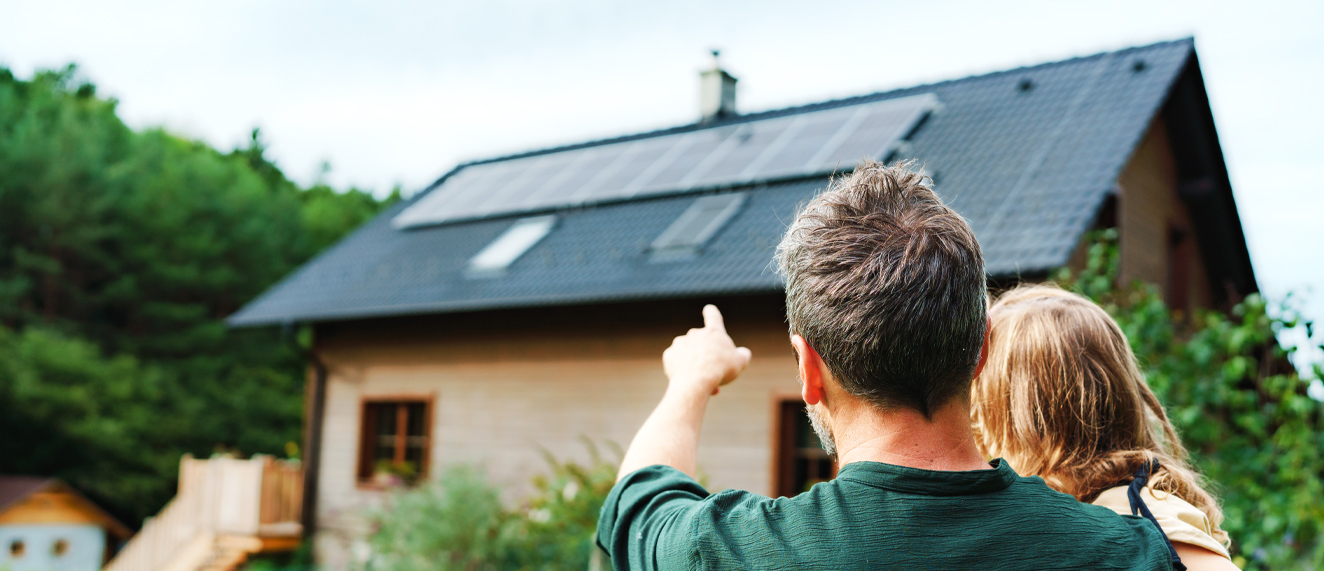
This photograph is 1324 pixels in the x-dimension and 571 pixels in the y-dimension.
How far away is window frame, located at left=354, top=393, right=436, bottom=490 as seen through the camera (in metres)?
12.5

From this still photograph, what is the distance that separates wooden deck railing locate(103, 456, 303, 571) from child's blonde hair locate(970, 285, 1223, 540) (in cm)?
1252

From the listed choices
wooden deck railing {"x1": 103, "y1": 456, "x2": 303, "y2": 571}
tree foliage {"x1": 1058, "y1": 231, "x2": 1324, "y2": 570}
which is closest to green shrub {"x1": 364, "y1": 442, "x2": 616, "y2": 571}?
wooden deck railing {"x1": 103, "y1": 456, "x2": 303, "y2": 571}

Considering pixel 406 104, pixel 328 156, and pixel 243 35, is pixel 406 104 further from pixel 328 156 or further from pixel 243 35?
pixel 243 35

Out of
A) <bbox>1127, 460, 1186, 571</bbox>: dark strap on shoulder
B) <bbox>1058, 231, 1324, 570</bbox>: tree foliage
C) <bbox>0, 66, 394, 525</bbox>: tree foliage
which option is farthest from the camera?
<bbox>0, 66, 394, 525</bbox>: tree foliage

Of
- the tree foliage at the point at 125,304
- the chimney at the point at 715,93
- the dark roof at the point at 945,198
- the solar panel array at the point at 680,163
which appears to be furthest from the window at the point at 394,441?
the tree foliage at the point at 125,304

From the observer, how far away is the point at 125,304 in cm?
2514

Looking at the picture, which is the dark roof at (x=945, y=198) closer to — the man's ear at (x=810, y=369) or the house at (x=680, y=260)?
the house at (x=680, y=260)

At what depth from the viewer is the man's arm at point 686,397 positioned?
1.38 meters

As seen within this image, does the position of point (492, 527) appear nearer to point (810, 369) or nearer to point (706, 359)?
point (706, 359)

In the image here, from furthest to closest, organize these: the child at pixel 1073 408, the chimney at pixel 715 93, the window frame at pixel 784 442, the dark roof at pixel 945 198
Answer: the chimney at pixel 715 93, the window frame at pixel 784 442, the dark roof at pixel 945 198, the child at pixel 1073 408

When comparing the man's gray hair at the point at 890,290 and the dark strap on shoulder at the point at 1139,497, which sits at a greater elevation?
the man's gray hair at the point at 890,290

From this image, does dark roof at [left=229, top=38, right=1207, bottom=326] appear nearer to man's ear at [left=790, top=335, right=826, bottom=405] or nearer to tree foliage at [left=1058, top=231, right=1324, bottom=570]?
tree foliage at [left=1058, top=231, right=1324, bottom=570]

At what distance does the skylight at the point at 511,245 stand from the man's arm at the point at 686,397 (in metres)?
10.6

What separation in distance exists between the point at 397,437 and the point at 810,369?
12423 mm
